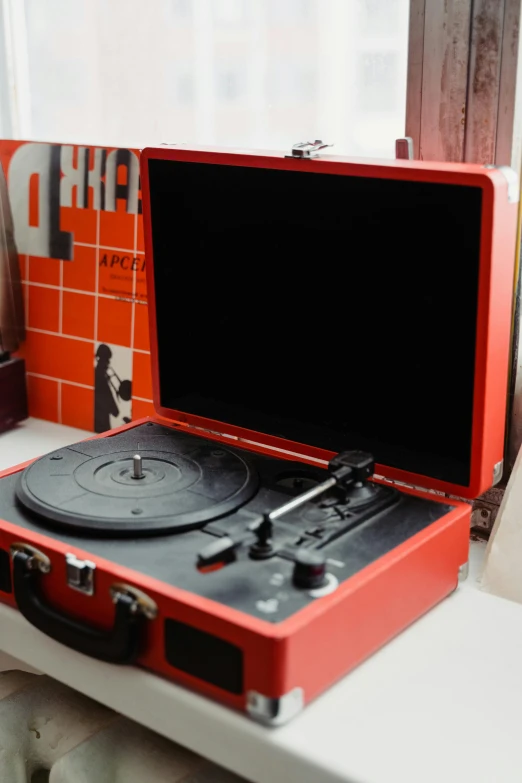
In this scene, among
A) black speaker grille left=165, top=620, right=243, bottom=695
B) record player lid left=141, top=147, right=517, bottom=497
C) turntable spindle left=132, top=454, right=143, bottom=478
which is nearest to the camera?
black speaker grille left=165, top=620, right=243, bottom=695

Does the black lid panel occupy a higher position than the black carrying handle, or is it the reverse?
the black lid panel

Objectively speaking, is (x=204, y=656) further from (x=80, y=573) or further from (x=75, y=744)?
(x=75, y=744)

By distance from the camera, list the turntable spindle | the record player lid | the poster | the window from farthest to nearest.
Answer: the poster
the window
the turntable spindle
the record player lid

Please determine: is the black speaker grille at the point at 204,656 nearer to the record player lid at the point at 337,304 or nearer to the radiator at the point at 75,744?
the radiator at the point at 75,744

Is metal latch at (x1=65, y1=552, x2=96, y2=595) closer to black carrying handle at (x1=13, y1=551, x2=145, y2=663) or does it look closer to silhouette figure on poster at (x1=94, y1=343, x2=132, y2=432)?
black carrying handle at (x1=13, y1=551, x2=145, y2=663)

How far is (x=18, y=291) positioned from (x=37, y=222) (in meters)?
0.13

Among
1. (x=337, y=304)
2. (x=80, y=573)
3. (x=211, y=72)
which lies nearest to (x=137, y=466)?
(x=80, y=573)

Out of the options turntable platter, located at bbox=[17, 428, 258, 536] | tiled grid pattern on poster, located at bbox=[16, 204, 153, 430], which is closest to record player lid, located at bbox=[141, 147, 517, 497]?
turntable platter, located at bbox=[17, 428, 258, 536]

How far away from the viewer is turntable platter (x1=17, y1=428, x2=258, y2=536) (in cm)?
101

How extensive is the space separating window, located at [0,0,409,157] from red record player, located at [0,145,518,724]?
12.2 inches

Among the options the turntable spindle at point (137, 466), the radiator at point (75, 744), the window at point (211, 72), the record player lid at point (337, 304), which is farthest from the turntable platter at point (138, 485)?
the window at point (211, 72)

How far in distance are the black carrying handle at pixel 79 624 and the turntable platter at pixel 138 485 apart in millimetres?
67

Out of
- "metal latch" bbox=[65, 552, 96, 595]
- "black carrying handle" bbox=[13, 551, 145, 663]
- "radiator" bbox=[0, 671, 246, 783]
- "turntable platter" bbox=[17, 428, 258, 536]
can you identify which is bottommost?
"radiator" bbox=[0, 671, 246, 783]

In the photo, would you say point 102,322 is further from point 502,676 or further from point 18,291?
point 502,676
